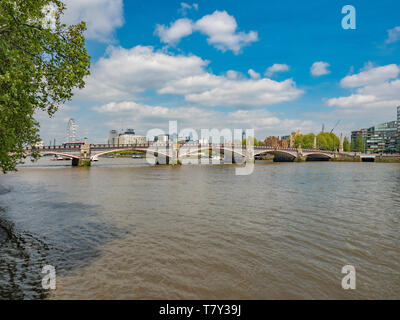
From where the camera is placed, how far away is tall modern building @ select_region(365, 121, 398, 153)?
153 m

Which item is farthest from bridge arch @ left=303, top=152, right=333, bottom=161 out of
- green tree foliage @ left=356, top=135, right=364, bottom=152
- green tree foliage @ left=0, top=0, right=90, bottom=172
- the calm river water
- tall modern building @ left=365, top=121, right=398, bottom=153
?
green tree foliage @ left=0, top=0, right=90, bottom=172

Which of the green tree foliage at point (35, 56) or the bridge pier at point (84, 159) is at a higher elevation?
the green tree foliage at point (35, 56)

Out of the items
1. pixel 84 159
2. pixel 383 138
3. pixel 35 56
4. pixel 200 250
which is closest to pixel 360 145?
pixel 383 138

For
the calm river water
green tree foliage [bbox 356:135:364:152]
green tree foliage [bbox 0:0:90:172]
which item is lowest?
the calm river water

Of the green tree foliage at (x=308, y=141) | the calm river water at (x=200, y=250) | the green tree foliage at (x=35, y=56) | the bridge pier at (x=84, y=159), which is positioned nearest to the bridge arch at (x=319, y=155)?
the green tree foliage at (x=308, y=141)

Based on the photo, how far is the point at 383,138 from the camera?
527 ft

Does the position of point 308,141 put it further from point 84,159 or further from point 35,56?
point 35,56

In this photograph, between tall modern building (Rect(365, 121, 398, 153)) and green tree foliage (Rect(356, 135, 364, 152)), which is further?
A: tall modern building (Rect(365, 121, 398, 153))

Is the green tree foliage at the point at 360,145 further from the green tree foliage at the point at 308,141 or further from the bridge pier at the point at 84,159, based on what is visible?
the bridge pier at the point at 84,159

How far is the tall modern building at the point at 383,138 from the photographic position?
153 m

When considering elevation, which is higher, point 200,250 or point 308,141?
point 308,141

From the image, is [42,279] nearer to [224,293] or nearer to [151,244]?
[151,244]

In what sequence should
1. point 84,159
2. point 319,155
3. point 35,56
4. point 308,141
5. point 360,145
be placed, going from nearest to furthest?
point 35,56
point 84,159
point 319,155
point 308,141
point 360,145

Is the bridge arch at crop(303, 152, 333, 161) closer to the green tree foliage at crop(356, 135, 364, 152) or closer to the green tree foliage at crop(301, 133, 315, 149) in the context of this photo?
the green tree foliage at crop(301, 133, 315, 149)
